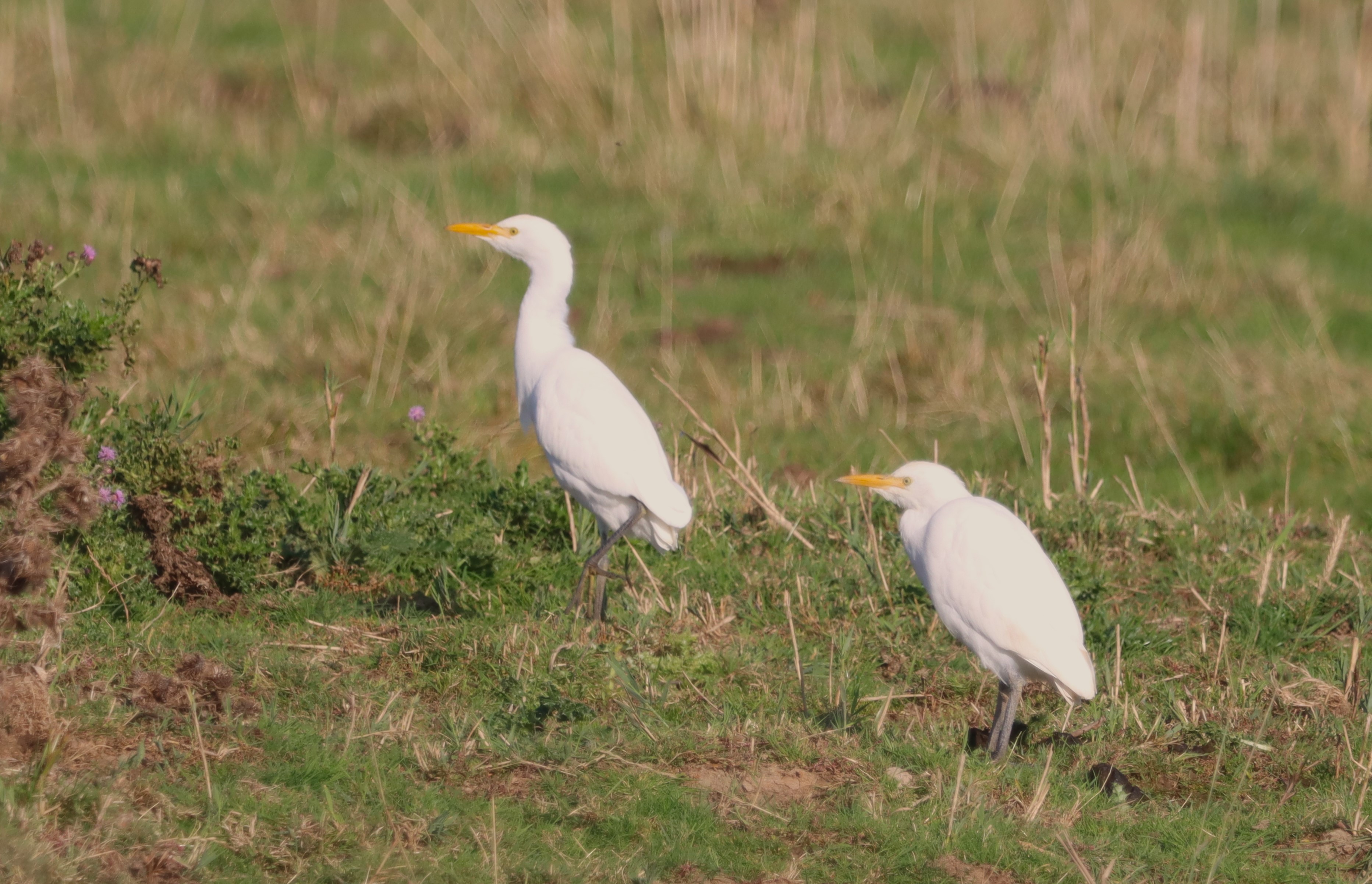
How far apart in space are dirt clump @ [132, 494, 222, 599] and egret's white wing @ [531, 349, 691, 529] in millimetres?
1106

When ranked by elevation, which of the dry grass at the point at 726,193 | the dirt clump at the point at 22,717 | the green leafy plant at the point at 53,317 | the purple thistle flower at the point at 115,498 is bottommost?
the dry grass at the point at 726,193

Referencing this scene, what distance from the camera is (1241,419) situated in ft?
24.7

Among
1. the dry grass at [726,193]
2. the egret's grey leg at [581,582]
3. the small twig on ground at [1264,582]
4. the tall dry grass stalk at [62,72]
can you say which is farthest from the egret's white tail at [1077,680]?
the tall dry grass stalk at [62,72]

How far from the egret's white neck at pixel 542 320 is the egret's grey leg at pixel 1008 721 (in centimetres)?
204

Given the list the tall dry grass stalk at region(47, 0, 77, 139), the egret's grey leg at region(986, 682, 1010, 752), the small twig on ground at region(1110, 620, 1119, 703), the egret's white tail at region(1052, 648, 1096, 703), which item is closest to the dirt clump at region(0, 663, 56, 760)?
the egret's grey leg at region(986, 682, 1010, 752)

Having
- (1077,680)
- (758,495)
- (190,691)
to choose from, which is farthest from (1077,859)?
(758,495)

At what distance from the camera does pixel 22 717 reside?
351 cm

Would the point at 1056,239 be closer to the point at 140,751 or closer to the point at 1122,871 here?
the point at 1122,871

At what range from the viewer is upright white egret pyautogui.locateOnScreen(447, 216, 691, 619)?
16.5 ft

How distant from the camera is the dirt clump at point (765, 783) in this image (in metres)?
3.84

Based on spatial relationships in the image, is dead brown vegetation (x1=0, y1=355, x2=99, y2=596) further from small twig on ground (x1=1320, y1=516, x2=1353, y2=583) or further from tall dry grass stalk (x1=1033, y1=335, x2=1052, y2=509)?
small twig on ground (x1=1320, y1=516, x2=1353, y2=583)

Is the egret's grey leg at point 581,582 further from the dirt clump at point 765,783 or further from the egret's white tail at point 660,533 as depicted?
the dirt clump at point 765,783

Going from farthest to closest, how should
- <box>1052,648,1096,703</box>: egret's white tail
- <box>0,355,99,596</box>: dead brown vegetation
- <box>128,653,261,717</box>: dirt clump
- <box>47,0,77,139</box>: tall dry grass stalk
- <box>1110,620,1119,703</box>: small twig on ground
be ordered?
<box>47,0,77,139</box>: tall dry grass stalk → <box>1110,620,1119,703</box>: small twig on ground → <box>1052,648,1096,703</box>: egret's white tail → <box>128,653,261,717</box>: dirt clump → <box>0,355,99,596</box>: dead brown vegetation

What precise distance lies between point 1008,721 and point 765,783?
0.70 m
